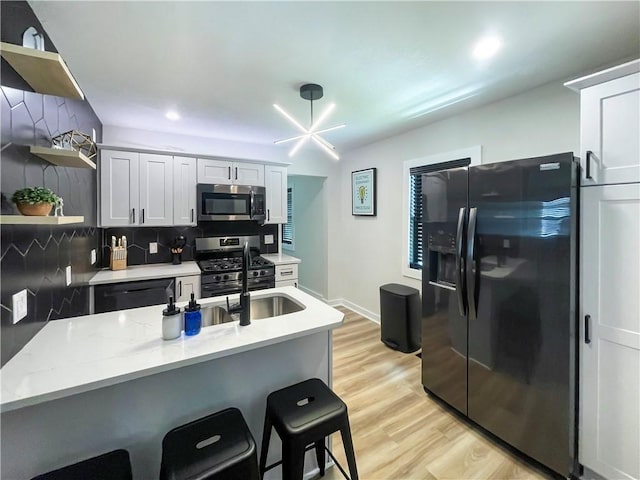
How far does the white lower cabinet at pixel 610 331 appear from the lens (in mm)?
1454

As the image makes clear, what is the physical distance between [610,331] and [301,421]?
1.71 meters

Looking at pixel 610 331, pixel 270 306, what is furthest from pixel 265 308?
pixel 610 331

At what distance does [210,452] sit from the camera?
3.60 feet

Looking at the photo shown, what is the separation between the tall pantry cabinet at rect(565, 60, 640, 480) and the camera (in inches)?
56.9

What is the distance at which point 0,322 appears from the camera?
108cm

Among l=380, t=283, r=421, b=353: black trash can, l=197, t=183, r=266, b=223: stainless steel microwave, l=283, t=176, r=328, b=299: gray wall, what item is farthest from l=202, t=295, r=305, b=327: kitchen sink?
l=283, t=176, r=328, b=299: gray wall

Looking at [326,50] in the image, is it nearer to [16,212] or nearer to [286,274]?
[16,212]

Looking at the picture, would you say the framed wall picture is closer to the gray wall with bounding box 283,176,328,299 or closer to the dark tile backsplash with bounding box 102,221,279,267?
the gray wall with bounding box 283,176,328,299

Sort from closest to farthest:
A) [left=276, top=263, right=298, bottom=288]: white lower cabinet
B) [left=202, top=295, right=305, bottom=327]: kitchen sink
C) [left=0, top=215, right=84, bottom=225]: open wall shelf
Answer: [left=0, top=215, right=84, bottom=225]: open wall shelf
[left=202, top=295, right=305, bottom=327]: kitchen sink
[left=276, top=263, right=298, bottom=288]: white lower cabinet

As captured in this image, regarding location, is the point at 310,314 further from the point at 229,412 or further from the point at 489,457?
the point at 489,457

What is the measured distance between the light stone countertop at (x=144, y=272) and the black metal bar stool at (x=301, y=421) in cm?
206

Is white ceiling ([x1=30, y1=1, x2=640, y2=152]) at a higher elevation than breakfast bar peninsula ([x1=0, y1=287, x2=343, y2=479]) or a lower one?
higher

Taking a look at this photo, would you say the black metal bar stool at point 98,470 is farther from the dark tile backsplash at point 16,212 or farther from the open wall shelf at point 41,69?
the open wall shelf at point 41,69

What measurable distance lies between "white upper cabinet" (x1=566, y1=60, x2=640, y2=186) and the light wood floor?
1804mm
